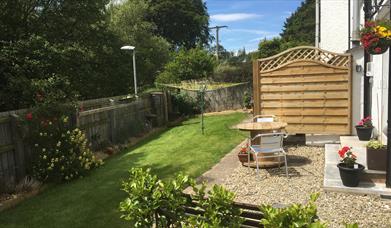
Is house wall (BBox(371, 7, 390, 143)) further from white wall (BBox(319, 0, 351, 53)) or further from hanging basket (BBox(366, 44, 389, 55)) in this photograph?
white wall (BBox(319, 0, 351, 53))

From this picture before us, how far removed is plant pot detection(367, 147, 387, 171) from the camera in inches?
213

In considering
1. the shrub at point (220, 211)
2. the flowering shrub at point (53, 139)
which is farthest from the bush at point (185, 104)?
the shrub at point (220, 211)

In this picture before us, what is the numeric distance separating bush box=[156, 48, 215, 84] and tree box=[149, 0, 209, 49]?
882 inches

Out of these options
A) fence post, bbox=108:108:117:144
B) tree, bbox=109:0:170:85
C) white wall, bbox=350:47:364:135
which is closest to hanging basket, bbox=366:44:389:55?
white wall, bbox=350:47:364:135

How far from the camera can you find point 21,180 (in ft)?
21.7

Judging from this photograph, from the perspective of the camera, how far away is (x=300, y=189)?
577cm

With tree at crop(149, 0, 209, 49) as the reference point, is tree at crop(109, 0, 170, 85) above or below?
below

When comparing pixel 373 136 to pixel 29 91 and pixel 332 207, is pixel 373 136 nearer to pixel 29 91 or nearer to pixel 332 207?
pixel 332 207

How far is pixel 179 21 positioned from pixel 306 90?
3983 cm

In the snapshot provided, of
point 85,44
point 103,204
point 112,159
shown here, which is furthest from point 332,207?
point 85,44

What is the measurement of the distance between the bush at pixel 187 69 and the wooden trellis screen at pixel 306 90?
566 inches

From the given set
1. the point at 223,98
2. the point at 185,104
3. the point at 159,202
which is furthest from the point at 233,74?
the point at 159,202

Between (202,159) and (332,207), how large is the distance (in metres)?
3.86

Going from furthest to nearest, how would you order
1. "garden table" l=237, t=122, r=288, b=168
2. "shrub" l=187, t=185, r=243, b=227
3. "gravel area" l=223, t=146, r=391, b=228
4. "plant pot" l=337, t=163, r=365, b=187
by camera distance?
1. "garden table" l=237, t=122, r=288, b=168
2. "plant pot" l=337, t=163, r=365, b=187
3. "gravel area" l=223, t=146, r=391, b=228
4. "shrub" l=187, t=185, r=243, b=227
